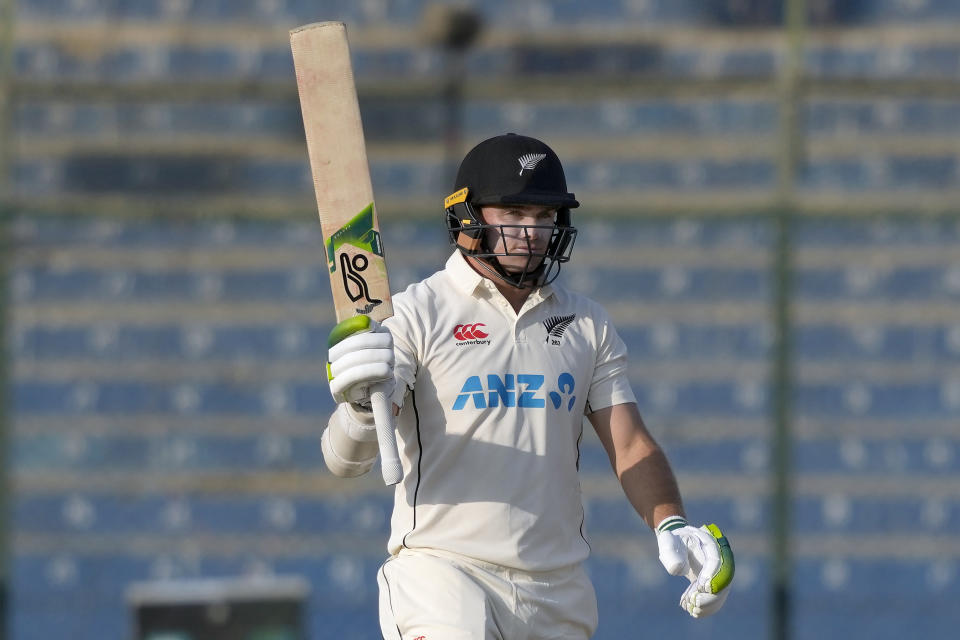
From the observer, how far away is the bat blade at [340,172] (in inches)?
129

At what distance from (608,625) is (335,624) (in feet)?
3.36

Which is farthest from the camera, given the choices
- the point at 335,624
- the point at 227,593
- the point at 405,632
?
the point at 335,624

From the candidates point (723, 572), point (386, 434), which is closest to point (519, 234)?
point (386, 434)

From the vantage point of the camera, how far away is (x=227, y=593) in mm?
4418

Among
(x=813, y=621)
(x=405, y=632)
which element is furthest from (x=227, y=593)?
(x=813, y=621)

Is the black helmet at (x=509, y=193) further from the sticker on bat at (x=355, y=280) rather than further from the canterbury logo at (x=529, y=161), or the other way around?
the sticker on bat at (x=355, y=280)

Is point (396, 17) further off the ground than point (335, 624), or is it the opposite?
point (396, 17)

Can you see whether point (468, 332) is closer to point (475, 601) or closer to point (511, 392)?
point (511, 392)

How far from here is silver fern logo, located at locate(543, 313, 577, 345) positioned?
130 inches

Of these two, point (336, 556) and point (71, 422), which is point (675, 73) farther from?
point (71, 422)

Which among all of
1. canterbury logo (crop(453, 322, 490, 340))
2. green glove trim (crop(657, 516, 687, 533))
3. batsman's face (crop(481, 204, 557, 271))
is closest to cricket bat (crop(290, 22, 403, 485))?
canterbury logo (crop(453, 322, 490, 340))

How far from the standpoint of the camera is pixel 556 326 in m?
3.32

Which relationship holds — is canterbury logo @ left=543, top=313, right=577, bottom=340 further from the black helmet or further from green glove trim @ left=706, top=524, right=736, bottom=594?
green glove trim @ left=706, top=524, right=736, bottom=594

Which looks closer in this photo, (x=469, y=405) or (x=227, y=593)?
(x=469, y=405)
